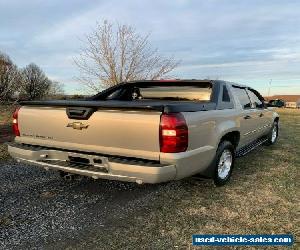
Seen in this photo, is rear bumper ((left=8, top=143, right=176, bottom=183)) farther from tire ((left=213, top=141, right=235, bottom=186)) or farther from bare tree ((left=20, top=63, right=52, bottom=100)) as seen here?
bare tree ((left=20, top=63, right=52, bottom=100))

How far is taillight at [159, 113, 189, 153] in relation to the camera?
391 cm

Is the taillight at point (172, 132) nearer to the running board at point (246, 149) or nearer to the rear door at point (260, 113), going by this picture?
the running board at point (246, 149)

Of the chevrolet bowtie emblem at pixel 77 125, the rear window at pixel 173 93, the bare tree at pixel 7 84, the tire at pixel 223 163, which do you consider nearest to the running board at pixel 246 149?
the tire at pixel 223 163

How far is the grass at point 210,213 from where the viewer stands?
12.4 feet

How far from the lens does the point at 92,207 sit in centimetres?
459

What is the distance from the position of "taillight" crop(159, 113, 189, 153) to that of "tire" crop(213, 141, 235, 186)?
1.19m

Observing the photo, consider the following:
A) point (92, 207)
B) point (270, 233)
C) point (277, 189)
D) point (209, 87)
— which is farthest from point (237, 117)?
point (92, 207)

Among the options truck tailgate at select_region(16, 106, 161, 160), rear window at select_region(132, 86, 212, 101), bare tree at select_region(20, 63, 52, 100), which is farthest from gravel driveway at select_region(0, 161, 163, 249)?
bare tree at select_region(20, 63, 52, 100)

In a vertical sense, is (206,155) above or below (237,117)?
below

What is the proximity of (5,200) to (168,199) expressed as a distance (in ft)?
7.06

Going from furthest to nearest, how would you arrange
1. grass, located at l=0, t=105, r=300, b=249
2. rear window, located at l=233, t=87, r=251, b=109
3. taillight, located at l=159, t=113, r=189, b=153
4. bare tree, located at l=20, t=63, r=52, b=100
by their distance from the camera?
bare tree, located at l=20, t=63, r=52, b=100
rear window, located at l=233, t=87, r=251, b=109
taillight, located at l=159, t=113, r=189, b=153
grass, located at l=0, t=105, r=300, b=249

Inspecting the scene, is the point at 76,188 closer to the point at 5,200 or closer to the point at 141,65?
the point at 5,200

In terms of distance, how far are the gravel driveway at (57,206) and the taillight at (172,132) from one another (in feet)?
3.34

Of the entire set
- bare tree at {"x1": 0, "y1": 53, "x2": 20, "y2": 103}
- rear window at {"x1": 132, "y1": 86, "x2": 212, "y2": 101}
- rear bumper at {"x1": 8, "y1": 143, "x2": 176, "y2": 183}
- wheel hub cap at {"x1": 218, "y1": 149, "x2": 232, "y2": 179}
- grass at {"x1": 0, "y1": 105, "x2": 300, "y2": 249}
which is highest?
bare tree at {"x1": 0, "y1": 53, "x2": 20, "y2": 103}
